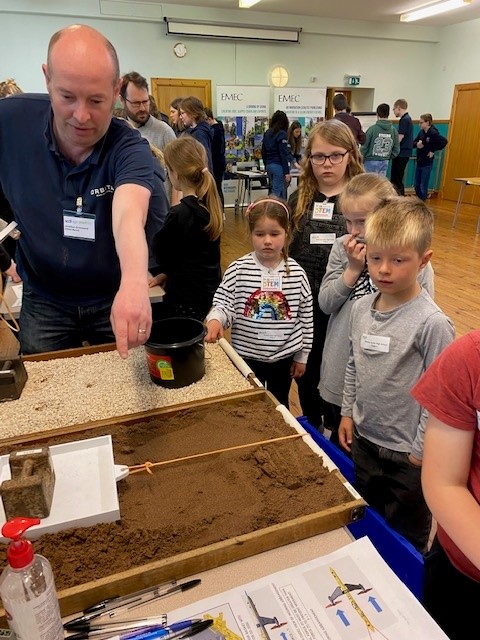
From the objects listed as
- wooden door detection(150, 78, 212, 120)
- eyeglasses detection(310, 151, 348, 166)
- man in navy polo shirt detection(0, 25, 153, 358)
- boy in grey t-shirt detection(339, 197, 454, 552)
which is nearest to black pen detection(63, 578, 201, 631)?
man in navy polo shirt detection(0, 25, 153, 358)

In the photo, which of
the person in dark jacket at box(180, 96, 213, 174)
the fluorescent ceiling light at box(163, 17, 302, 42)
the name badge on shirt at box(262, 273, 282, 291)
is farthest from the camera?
the fluorescent ceiling light at box(163, 17, 302, 42)

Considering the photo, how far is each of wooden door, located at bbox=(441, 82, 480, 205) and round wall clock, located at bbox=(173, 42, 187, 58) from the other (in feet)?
16.9

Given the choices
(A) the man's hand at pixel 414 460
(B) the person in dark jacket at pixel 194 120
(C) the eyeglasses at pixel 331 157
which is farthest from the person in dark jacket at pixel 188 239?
(B) the person in dark jacket at pixel 194 120

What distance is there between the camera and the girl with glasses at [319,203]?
72.3 inches

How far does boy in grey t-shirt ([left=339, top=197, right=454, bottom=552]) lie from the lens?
118 cm

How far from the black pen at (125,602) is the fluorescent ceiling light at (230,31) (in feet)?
26.3

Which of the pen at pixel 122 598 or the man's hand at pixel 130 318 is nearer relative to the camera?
the pen at pixel 122 598

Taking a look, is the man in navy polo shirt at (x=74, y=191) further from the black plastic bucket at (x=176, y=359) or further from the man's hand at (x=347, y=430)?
the man's hand at (x=347, y=430)

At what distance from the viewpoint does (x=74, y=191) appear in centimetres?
131

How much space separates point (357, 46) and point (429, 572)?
374 inches

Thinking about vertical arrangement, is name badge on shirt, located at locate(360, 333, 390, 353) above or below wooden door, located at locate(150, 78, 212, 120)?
below

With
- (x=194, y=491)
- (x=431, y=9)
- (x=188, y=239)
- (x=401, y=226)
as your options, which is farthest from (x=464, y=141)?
(x=194, y=491)

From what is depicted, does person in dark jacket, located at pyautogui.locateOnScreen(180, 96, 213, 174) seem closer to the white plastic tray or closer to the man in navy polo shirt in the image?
the man in navy polo shirt

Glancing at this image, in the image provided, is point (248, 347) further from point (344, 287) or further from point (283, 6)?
point (283, 6)
